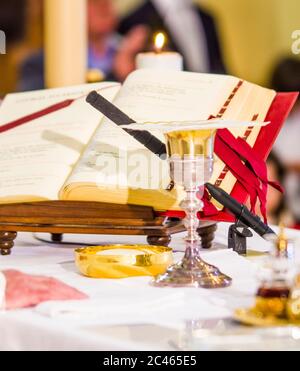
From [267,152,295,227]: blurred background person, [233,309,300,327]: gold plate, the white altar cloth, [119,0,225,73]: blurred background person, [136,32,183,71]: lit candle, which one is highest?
[119,0,225,73]: blurred background person

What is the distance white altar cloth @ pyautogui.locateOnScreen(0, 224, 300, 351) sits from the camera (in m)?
1.00

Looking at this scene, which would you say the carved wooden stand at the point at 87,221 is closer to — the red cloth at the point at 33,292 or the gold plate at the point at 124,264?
the gold plate at the point at 124,264

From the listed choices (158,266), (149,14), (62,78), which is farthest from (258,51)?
(158,266)

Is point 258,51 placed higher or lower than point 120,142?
higher

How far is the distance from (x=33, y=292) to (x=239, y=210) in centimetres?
39

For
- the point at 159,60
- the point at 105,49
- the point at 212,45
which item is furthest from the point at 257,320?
the point at 105,49

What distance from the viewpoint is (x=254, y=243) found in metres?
1.59

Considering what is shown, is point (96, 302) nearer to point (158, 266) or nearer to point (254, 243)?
point (158, 266)

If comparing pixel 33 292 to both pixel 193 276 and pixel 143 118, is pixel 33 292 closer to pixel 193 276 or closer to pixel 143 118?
pixel 193 276

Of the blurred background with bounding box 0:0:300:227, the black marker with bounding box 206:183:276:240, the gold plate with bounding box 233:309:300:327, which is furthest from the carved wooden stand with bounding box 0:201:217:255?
the blurred background with bounding box 0:0:300:227

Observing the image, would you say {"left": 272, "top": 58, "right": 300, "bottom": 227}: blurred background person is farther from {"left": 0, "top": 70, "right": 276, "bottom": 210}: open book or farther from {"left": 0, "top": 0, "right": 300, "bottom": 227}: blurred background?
{"left": 0, "top": 70, "right": 276, "bottom": 210}: open book

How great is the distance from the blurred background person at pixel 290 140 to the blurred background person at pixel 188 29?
0.89 feet

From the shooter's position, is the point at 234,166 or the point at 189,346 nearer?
the point at 189,346

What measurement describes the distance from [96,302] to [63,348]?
0.37 feet
